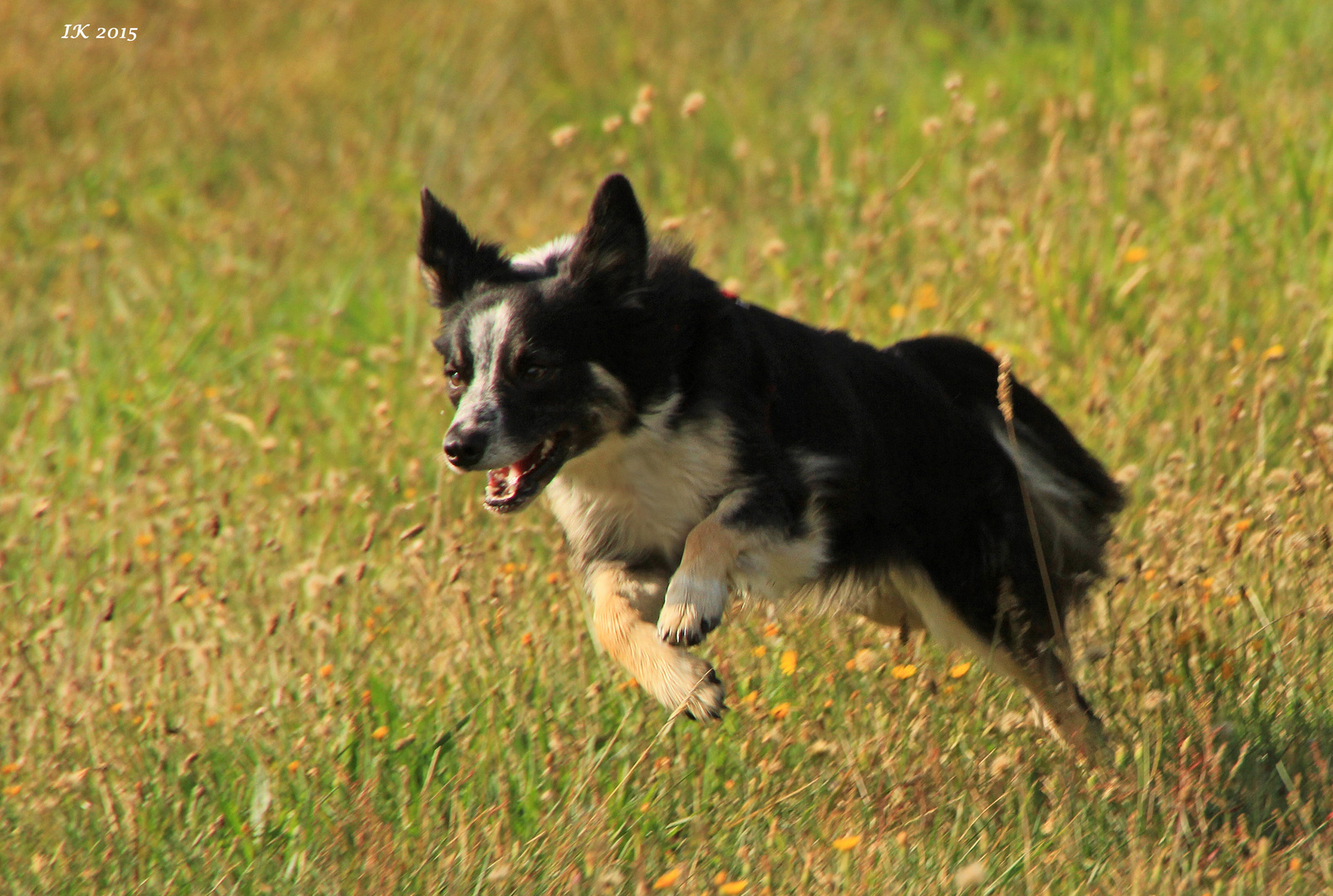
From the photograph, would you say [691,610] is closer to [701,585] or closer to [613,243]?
[701,585]

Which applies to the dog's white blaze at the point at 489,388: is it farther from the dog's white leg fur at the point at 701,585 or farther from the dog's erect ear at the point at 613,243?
the dog's white leg fur at the point at 701,585

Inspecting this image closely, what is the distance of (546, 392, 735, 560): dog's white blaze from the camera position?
3.78 metres

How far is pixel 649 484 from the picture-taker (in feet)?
12.6

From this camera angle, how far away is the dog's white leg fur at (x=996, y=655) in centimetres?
411

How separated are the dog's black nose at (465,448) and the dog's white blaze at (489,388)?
18 mm

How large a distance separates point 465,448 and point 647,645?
61cm

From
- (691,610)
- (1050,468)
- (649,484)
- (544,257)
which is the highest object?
(544,257)

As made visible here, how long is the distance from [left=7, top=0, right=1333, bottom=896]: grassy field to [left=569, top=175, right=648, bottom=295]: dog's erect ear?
34.6 inches

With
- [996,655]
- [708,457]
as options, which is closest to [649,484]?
[708,457]

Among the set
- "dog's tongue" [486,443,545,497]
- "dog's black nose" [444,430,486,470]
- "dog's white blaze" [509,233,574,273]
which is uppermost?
"dog's white blaze" [509,233,574,273]

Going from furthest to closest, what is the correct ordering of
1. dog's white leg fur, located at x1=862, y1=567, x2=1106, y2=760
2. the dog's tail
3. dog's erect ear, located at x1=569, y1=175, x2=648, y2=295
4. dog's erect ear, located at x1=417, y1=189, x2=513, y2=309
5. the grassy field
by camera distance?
the dog's tail → dog's white leg fur, located at x1=862, y1=567, x2=1106, y2=760 → dog's erect ear, located at x1=417, y1=189, x2=513, y2=309 → dog's erect ear, located at x1=569, y1=175, x2=648, y2=295 → the grassy field

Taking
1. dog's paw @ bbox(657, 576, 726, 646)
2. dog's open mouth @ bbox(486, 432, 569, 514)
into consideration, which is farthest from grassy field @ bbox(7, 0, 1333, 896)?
dog's open mouth @ bbox(486, 432, 569, 514)

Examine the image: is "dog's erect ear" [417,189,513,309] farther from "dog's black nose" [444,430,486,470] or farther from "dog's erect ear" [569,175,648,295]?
"dog's black nose" [444,430,486,470]

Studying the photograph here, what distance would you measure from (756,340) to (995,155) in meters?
4.15
